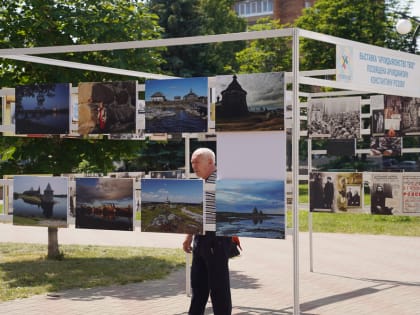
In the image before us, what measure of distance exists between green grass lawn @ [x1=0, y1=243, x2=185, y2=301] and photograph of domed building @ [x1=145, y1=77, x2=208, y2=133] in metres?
3.17

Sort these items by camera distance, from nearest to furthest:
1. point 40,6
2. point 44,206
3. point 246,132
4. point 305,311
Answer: point 246,132
point 44,206
point 305,311
point 40,6

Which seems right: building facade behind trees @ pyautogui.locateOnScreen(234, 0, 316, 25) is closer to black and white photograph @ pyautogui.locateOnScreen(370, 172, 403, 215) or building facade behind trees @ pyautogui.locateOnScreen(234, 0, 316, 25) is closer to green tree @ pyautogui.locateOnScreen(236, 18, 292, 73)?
green tree @ pyautogui.locateOnScreen(236, 18, 292, 73)

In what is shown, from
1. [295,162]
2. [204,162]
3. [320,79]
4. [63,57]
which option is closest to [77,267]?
[63,57]

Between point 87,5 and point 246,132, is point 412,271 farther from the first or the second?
point 87,5

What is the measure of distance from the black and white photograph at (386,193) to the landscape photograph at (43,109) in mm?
3414

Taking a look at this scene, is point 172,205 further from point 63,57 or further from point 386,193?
point 63,57

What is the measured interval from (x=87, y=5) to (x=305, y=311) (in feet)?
20.2

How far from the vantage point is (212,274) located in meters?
6.22

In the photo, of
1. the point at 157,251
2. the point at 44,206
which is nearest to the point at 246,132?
the point at 44,206

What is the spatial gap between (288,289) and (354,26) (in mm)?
31096

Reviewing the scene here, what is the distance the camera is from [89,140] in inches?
452

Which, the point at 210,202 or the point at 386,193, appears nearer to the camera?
the point at 210,202

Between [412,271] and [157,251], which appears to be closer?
[412,271]

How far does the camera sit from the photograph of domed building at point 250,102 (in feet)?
21.0
